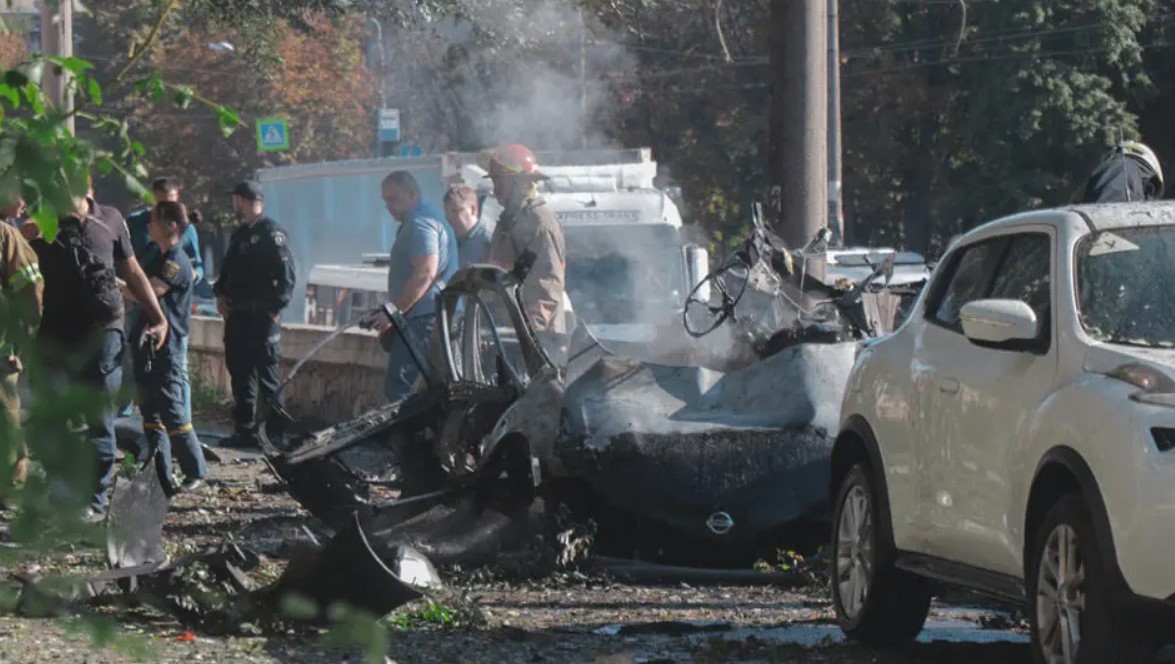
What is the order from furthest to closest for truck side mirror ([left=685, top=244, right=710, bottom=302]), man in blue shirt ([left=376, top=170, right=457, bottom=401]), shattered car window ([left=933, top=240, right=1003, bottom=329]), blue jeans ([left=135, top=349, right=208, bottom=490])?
truck side mirror ([left=685, top=244, right=710, bottom=302]) < man in blue shirt ([left=376, top=170, right=457, bottom=401]) < blue jeans ([left=135, top=349, right=208, bottom=490]) < shattered car window ([left=933, top=240, right=1003, bottom=329])

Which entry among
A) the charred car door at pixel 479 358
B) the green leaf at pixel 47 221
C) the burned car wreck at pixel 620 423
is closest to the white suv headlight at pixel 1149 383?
the burned car wreck at pixel 620 423

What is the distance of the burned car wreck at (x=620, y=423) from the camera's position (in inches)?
315

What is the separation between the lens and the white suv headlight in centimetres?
493

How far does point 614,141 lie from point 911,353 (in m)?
39.6

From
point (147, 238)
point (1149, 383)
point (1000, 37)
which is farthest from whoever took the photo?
point (1000, 37)

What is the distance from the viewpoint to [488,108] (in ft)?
120

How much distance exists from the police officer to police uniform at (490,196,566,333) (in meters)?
2.84

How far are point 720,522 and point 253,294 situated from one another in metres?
6.40

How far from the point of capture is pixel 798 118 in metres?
11.7

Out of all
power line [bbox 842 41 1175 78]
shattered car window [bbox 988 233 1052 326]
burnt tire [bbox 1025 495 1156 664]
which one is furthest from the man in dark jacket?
power line [bbox 842 41 1175 78]

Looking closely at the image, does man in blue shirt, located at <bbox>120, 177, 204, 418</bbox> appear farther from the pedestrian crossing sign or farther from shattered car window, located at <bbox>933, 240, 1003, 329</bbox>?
the pedestrian crossing sign

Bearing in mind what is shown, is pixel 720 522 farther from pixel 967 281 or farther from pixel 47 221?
pixel 47 221

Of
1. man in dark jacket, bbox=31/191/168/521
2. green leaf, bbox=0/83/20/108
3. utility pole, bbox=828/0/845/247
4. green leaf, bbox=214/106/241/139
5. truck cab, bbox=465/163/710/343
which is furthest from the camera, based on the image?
utility pole, bbox=828/0/845/247

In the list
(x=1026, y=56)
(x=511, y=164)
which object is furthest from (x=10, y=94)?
(x=1026, y=56)
